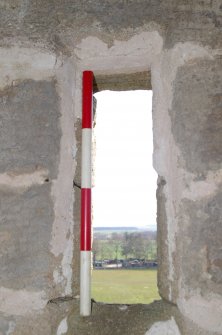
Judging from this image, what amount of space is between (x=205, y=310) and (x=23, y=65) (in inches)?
36.7

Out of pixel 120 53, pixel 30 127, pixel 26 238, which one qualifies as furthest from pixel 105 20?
pixel 26 238

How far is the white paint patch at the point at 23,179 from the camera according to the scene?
1109mm

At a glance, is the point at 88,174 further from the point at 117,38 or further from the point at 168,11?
the point at 168,11

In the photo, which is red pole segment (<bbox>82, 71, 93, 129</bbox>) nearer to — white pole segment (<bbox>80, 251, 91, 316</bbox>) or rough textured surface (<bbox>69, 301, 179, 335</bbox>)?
white pole segment (<bbox>80, 251, 91, 316</bbox>)

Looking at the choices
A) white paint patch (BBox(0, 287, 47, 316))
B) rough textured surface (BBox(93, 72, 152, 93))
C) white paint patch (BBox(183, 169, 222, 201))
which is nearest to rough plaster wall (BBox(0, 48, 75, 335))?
white paint patch (BBox(0, 287, 47, 316))

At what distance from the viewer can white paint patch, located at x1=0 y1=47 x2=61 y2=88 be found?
1.16 meters

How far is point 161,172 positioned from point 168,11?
0.52 m

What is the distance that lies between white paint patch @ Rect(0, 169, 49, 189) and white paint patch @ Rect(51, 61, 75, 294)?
46 millimetres

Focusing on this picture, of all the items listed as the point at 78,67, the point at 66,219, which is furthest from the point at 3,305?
the point at 78,67

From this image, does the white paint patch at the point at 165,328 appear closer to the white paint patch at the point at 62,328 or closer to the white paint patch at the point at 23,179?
the white paint patch at the point at 62,328

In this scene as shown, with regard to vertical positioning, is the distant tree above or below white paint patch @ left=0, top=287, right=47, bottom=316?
below

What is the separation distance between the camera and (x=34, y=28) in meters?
1.18

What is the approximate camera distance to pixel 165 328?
3.35 feet

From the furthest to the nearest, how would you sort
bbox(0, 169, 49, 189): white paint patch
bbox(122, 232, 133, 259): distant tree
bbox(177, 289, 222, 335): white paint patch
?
1. bbox(122, 232, 133, 259): distant tree
2. bbox(0, 169, 49, 189): white paint patch
3. bbox(177, 289, 222, 335): white paint patch
